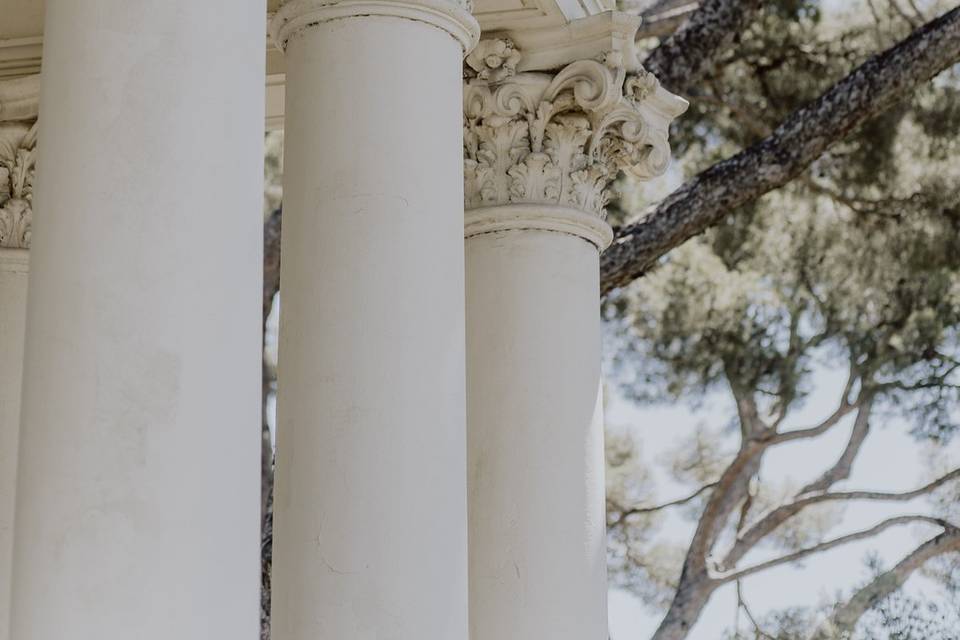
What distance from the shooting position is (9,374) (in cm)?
2206

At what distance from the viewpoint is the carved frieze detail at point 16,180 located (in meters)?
22.6

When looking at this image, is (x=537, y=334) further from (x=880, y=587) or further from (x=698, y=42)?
(x=880, y=587)

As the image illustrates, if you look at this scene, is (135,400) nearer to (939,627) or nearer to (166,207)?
(166,207)

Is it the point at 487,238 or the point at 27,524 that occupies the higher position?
the point at 487,238

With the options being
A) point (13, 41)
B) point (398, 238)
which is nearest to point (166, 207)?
point (398, 238)

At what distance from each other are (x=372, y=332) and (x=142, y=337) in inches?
151

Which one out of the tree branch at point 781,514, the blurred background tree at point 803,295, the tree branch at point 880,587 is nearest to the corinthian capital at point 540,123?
the tree branch at point 880,587

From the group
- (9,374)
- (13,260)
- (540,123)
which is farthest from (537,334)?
(13,260)

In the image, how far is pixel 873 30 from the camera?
50656mm

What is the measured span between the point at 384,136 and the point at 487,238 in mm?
5525

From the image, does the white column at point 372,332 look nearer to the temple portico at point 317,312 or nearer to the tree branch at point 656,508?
the temple portico at point 317,312

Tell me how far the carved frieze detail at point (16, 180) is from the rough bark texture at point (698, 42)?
18403mm

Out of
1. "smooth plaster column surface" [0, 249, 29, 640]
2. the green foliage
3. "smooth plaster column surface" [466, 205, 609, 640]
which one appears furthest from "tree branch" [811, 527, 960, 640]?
"smooth plaster column surface" [0, 249, 29, 640]

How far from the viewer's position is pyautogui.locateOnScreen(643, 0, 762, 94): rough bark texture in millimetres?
38250
